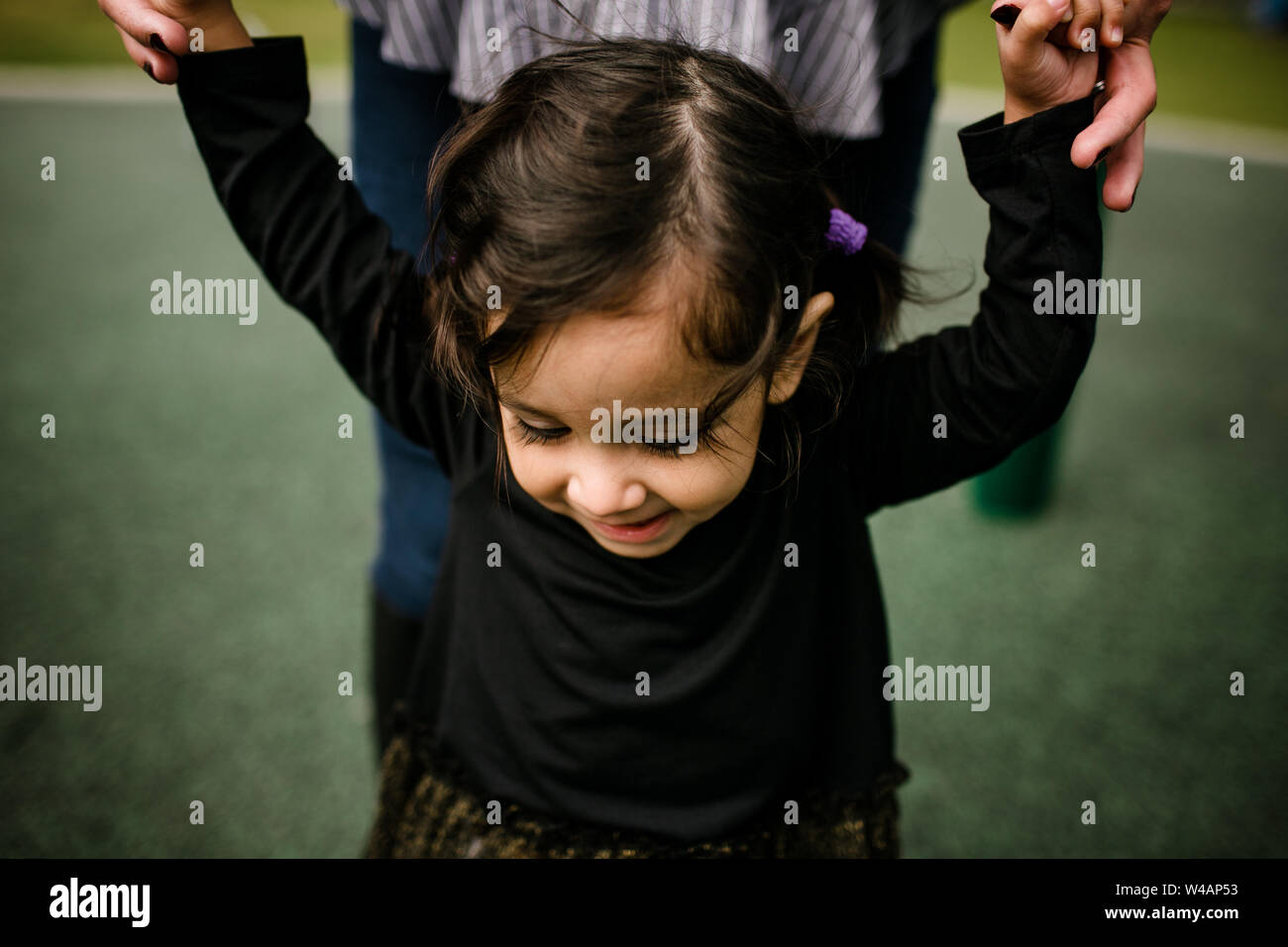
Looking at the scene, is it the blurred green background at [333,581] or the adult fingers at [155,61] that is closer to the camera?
the adult fingers at [155,61]

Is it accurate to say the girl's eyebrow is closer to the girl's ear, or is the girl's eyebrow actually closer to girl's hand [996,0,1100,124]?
the girl's ear

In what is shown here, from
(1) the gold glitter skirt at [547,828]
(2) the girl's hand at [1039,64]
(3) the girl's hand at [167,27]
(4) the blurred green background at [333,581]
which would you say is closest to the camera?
(2) the girl's hand at [1039,64]

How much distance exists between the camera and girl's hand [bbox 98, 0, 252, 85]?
0.71 metres

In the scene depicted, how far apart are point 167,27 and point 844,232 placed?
49 cm

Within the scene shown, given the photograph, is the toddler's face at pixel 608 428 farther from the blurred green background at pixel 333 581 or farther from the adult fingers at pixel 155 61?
the blurred green background at pixel 333 581

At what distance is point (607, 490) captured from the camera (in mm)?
667

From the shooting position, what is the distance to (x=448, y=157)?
2.38 ft

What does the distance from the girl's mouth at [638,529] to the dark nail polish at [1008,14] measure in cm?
38

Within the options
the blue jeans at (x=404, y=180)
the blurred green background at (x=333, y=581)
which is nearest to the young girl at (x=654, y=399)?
the blue jeans at (x=404, y=180)

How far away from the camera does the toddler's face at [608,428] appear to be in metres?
0.64

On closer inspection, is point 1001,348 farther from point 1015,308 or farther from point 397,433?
point 397,433

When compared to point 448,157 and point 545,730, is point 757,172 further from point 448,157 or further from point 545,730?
point 545,730
